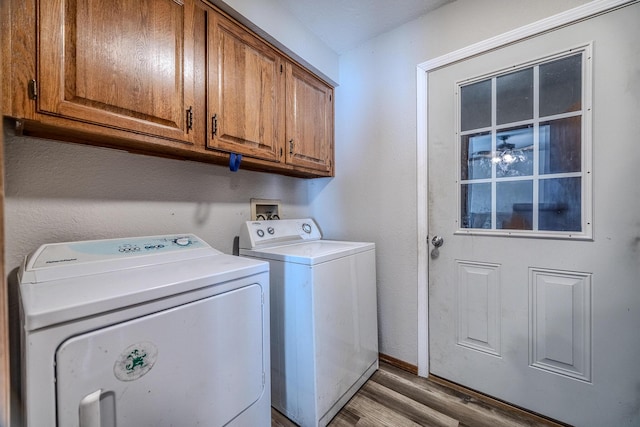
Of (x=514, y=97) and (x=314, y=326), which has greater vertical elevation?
(x=514, y=97)

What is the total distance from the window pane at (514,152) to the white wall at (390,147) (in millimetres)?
476

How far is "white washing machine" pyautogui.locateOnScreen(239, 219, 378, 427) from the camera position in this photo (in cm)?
127

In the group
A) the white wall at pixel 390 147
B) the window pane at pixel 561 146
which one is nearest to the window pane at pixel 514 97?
the window pane at pixel 561 146

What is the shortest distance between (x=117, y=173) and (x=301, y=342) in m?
1.21

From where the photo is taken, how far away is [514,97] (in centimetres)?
141

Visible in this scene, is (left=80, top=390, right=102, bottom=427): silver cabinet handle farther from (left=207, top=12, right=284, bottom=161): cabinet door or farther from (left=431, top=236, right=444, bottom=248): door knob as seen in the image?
(left=431, top=236, right=444, bottom=248): door knob

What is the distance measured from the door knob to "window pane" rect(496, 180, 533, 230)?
314mm

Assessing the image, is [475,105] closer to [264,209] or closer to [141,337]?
[264,209]

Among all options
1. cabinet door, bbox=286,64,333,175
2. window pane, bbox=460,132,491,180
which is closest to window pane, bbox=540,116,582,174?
window pane, bbox=460,132,491,180

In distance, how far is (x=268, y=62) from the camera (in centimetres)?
156

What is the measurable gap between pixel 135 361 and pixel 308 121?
163 cm

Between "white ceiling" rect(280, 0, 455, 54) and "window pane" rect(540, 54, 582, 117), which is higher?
"white ceiling" rect(280, 0, 455, 54)

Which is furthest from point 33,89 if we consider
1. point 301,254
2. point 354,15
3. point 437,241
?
point 437,241

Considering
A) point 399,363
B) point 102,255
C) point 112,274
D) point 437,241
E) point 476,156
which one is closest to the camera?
point 112,274
